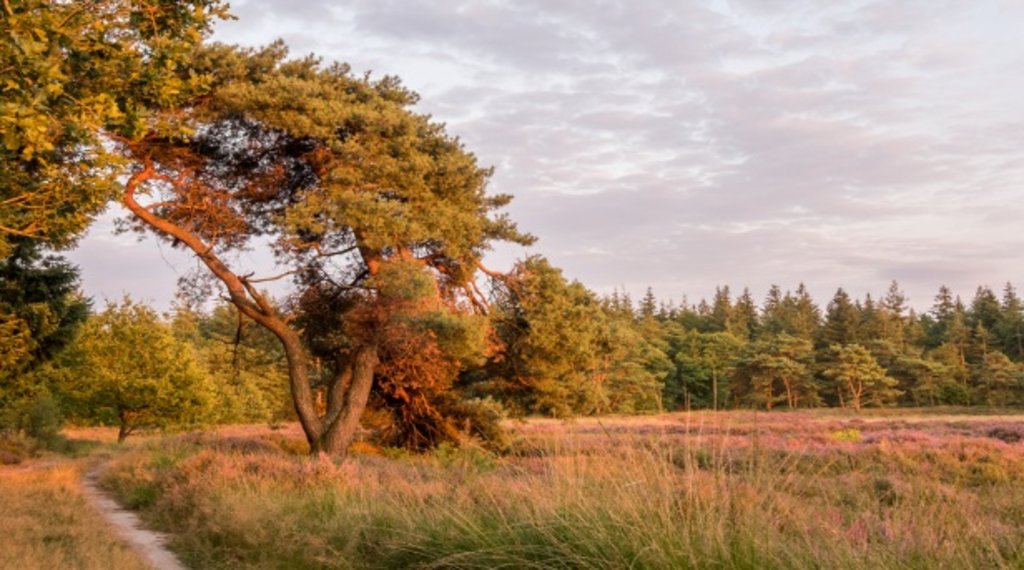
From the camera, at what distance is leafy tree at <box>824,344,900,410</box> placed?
79.0 metres

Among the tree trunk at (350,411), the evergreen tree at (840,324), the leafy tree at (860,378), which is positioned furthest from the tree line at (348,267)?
the evergreen tree at (840,324)

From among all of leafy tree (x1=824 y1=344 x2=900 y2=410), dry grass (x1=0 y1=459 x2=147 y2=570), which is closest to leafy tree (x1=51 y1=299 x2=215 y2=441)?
dry grass (x1=0 y1=459 x2=147 y2=570)

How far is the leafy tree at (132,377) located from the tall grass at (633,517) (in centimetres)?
3143

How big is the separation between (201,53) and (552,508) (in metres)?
16.7

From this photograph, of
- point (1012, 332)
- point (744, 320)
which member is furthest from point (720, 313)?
point (1012, 332)

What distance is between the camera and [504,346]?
73.7 ft

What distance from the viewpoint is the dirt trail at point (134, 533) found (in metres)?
9.38

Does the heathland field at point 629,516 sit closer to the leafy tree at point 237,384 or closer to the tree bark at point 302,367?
the tree bark at point 302,367

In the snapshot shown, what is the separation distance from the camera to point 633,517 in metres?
5.24

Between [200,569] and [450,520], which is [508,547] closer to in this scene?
[450,520]

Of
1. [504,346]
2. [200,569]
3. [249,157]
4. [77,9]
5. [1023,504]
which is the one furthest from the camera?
[504,346]

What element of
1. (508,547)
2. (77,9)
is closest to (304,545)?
(508,547)

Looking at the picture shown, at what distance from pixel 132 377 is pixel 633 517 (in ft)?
129

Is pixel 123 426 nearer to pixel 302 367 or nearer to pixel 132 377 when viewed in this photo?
pixel 132 377
